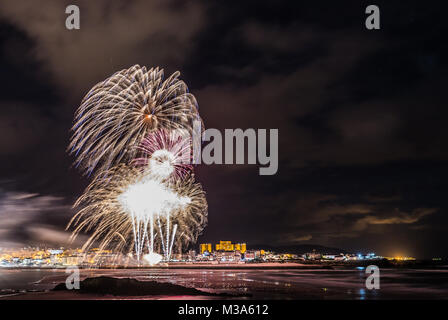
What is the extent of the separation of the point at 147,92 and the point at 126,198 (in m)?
12.5

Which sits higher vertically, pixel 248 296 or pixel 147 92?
pixel 147 92

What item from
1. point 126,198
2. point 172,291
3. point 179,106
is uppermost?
point 179,106
